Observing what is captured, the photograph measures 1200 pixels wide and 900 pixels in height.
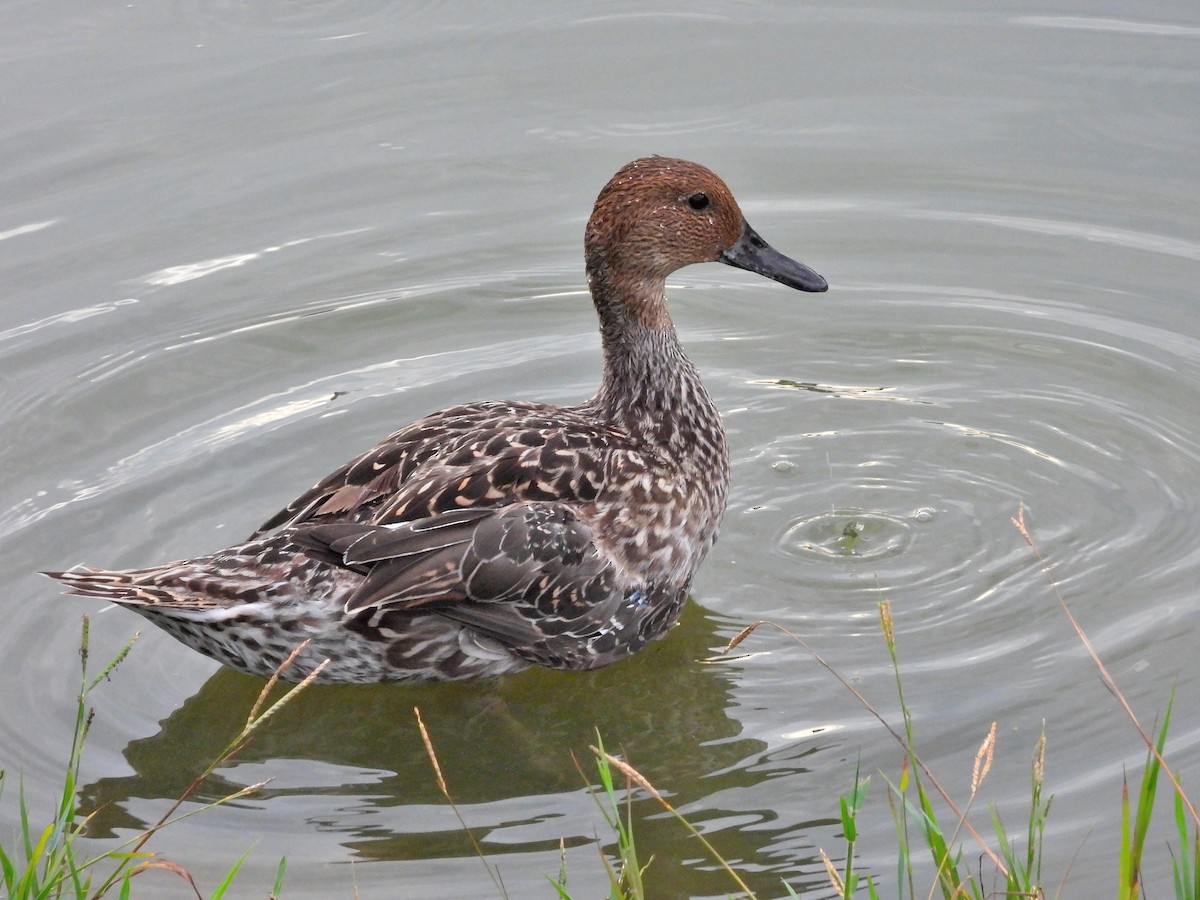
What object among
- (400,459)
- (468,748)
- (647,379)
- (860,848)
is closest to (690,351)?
(647,379)

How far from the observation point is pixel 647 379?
7145 millimetres

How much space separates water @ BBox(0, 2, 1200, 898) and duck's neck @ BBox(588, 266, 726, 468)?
58 cm

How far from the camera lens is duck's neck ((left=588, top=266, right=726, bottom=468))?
7.06m

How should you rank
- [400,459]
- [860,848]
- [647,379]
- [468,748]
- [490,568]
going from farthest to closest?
[647,379], [400,459], [468,748], [490,568], [860,848]

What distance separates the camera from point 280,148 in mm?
10109

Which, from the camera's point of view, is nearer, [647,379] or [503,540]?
[503,540]

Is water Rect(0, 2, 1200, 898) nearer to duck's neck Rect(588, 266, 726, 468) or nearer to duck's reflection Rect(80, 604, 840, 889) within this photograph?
duck's reflection Rect(80, 604, 840, 889)

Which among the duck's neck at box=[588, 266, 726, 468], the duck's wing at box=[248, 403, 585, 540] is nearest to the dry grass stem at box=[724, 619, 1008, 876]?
the duck's wing at box=[248, 403, 585, 540]

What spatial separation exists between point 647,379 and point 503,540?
50.3 inches

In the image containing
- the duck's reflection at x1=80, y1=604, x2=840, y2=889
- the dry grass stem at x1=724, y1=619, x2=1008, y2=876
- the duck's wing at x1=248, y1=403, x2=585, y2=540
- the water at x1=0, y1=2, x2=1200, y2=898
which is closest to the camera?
the dry grass stem at x1=724, y1=619, x2=1008, y2=876

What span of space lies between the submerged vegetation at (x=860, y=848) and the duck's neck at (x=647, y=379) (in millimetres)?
1535

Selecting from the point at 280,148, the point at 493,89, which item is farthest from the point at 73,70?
the point at 493,89

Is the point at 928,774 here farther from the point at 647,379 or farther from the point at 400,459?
the point at 647,379

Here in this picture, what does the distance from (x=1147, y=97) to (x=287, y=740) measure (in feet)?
21.6
